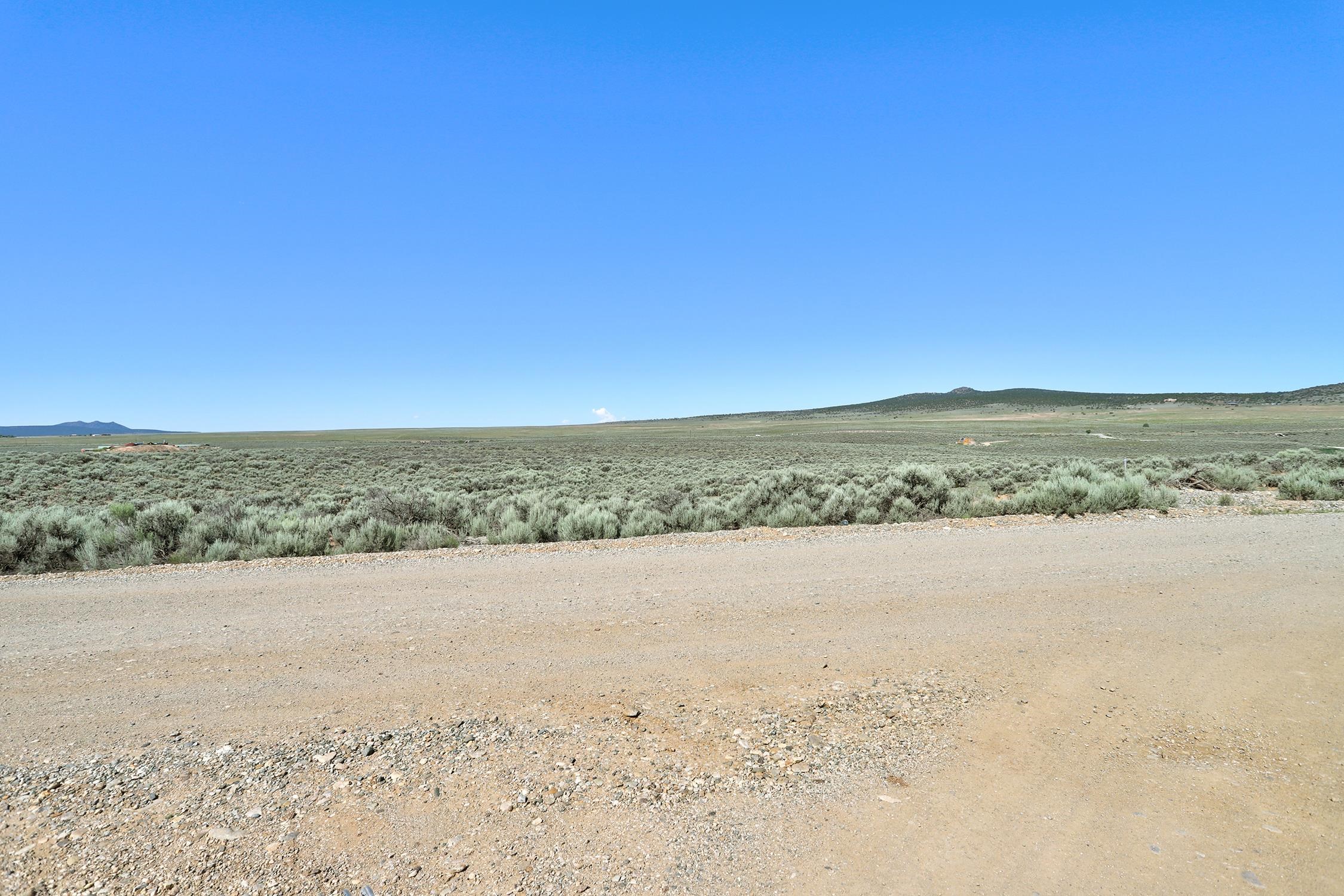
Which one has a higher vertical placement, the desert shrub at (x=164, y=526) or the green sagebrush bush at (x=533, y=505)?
the desert shrub at (x=164, y=526)

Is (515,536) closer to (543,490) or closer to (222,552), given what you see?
(222,552)

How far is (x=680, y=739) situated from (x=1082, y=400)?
19534 centimetres

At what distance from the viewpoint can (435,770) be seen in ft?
12.4

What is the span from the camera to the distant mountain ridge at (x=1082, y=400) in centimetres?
13200

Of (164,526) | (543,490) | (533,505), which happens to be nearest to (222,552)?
(164,526)

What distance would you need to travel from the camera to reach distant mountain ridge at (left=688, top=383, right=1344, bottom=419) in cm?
13200

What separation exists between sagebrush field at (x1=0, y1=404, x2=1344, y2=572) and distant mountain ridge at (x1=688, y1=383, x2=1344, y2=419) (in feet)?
311

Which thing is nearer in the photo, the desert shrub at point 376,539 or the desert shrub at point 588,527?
the desert shrub at point 376,539

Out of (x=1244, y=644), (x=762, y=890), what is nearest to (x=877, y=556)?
(x=1244, y=644)

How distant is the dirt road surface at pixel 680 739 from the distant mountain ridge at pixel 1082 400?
491 feet

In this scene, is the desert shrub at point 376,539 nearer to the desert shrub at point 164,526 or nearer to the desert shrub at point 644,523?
the desert shrub at point 164,526

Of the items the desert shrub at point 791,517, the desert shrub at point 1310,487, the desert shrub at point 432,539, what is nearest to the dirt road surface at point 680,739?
the desert shrub at point 432,539

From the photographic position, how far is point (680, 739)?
13.7 feet

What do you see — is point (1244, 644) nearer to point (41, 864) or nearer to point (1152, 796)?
point (1152, 796)
